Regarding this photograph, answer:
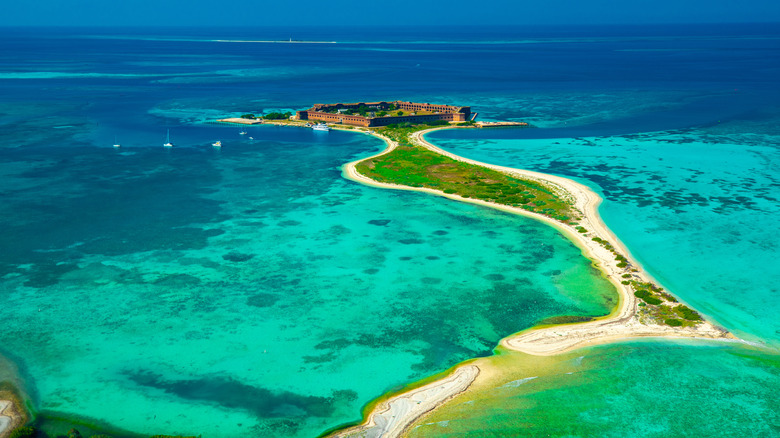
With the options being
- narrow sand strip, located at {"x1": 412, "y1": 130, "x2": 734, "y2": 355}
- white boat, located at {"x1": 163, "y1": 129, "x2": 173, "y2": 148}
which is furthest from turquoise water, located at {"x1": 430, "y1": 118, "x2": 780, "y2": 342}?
white boat, located at {"x1": 163, "y1": 129, "x2": 173, "y2": 148}

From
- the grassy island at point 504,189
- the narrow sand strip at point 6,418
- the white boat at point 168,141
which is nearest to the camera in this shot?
the narrow sand strip at point 6,418

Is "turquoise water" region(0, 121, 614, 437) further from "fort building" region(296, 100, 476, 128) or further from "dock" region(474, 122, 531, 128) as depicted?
"dock" region(474, 122, 531, 128)

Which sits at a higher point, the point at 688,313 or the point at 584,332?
the point at 688,313

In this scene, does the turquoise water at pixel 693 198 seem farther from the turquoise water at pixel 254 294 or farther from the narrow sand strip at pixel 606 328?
the turquoise water at pixel 254 294

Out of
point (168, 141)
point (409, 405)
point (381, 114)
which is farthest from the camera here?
point (381, 114)

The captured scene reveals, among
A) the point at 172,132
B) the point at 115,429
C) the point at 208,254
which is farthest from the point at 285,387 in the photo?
the point at 172,132

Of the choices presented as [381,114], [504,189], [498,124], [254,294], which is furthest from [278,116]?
[254,294]

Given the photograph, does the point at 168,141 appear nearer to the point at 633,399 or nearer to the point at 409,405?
the point at 409,405

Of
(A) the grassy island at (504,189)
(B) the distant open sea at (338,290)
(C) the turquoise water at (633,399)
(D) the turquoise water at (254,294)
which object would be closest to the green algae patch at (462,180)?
(A) the grassy island at (504,189)
